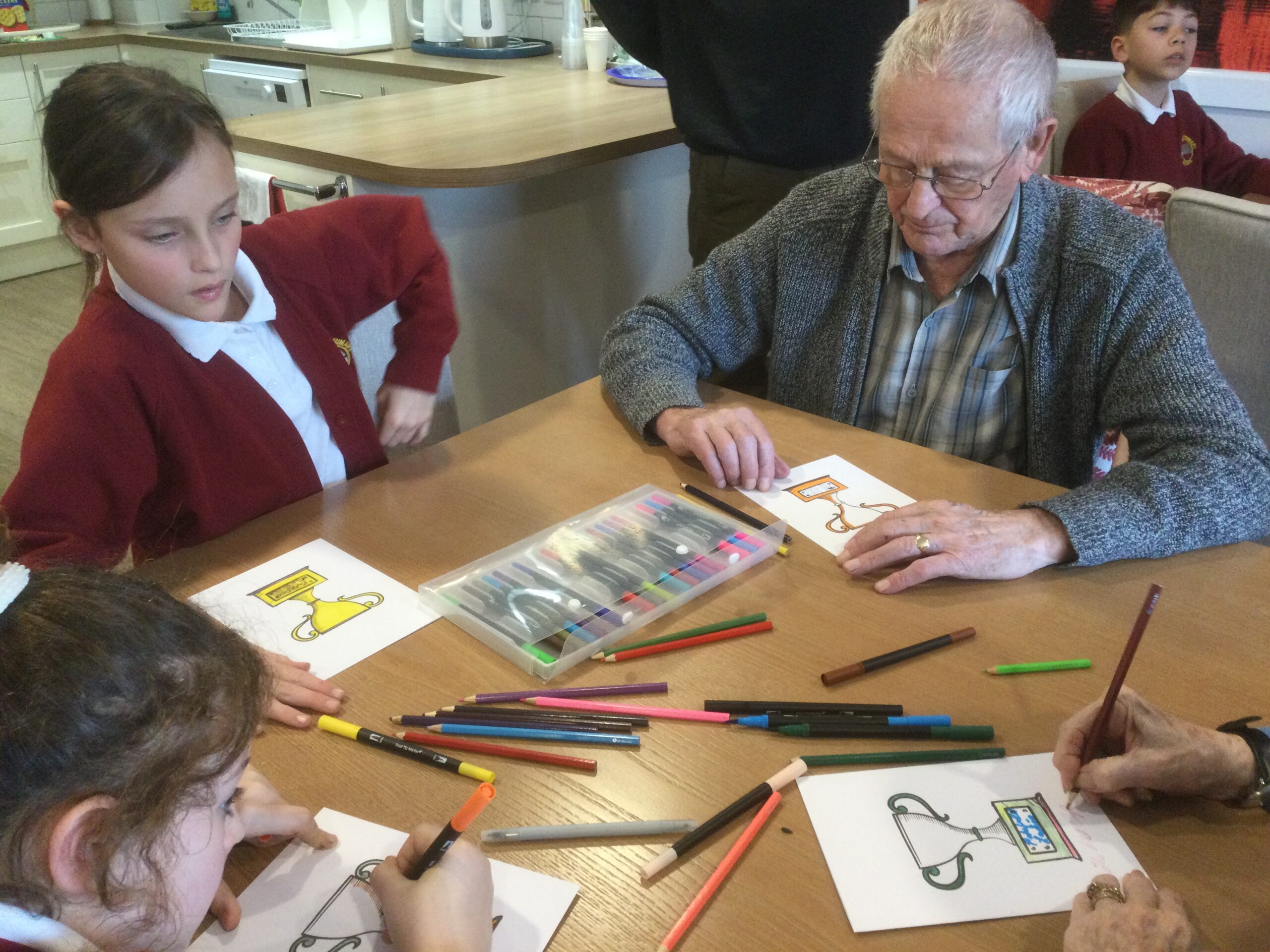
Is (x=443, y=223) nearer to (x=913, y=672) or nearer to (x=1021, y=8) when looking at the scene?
(x=1021, y=8)

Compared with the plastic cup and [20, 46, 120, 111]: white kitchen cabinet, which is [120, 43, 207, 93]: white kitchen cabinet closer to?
[20, 46, 120, 111]: white kitchen cabinet

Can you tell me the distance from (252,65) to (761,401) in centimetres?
330

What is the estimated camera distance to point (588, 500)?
→ 3.80 feet

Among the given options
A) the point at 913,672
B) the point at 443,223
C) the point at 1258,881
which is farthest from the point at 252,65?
the point at 1258,881

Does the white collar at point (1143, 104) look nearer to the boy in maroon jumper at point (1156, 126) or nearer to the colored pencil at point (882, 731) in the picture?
the boy in maroon jumper at point (1156, 126)

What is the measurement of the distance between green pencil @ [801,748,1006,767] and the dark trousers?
128 centimetres

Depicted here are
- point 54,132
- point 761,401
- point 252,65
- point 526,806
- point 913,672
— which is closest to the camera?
point 526,806

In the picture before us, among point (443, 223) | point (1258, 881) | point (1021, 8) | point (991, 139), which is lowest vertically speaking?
point (1258, 881)

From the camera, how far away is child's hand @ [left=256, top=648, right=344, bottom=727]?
0.82 meters

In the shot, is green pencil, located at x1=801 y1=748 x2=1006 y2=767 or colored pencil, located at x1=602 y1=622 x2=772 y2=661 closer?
green pencil, located at x1=801 y1=748 x2=1006 y2=767

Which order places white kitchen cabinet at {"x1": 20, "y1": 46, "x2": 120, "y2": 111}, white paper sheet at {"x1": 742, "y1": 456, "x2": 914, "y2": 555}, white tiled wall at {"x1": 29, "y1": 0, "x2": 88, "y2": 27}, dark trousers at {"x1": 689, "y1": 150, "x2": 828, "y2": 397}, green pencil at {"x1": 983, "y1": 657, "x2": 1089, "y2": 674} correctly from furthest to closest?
1. white tiled wall at {"x1": 29, "y1": 0, "x2": 88, "y2": 27}
2. white kitchen cabinet at {"x1": 20, "y1": 46, "x2": 120, "y2": 111}
3. dark trousers at {"x1": 689, "y1": 150, "x2": 828, "y2": 397}
4. white paper sheet at {"x1": 742, "y1": 456, "x2": 914, "y2": 555}
5. green pencil at {"x1": 983, "y1": 657, "x2": 1089, "y2": 674}

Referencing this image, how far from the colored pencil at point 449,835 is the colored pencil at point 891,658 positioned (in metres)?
0.36

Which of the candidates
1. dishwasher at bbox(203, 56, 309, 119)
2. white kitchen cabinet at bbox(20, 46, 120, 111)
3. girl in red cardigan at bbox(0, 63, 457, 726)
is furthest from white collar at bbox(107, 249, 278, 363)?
white kitchen cabinet at bbox(20, 46, 120, 111)

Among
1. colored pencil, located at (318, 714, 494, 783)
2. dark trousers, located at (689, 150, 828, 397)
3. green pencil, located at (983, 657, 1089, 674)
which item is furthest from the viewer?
dark trousers, located at (689, 150, 828, 397)
